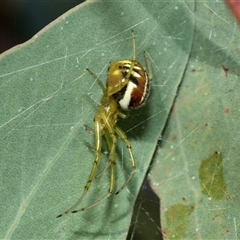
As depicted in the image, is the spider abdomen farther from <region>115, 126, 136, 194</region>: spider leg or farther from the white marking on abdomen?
<region>115, 126, 136, 194</region>: spider leg

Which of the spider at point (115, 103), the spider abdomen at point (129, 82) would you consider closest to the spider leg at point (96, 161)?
the spider at point (115, 103)

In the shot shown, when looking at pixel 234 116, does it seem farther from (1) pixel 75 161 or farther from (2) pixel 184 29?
(1) pixel 75 161

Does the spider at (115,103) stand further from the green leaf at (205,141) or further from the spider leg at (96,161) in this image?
the green leaf at (205,141)

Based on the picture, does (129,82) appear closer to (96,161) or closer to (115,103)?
(115,103)

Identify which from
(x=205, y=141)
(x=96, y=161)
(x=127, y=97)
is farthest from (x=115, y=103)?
(x=205, y=141)

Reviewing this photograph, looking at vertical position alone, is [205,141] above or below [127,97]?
below

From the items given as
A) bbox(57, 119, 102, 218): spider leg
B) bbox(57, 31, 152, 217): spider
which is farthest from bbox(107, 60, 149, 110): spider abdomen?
bbox(57, 119, 102, 218): spider leg
